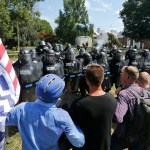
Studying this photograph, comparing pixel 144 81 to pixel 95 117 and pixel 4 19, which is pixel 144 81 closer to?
pixel 95 117

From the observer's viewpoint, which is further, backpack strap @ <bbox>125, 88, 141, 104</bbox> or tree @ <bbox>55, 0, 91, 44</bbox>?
tree @ <bbox>55, 0, 91, 44</bbox>

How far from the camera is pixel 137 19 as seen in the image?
45875 millimetres

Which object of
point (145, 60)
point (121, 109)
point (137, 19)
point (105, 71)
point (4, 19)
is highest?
point (4, 19)

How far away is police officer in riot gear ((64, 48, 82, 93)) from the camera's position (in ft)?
28.2

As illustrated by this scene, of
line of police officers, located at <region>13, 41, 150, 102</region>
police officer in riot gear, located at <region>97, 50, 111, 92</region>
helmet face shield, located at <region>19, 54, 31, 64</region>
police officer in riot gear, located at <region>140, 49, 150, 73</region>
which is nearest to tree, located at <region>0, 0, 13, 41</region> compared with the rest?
line of police officers, located at <region>13, 41, 150, 102</region>

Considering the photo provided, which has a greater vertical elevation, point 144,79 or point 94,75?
point 94,75

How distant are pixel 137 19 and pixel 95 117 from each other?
4489 cm

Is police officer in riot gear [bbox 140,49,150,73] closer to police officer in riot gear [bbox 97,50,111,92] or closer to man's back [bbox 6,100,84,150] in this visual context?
police officer in riot gear [bbox 97,50,111,92]

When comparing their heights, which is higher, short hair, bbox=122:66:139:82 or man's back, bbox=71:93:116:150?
short hair, bbox=122:66:139:82

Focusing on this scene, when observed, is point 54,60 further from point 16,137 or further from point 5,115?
point 5,115

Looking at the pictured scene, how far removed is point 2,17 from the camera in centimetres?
2756

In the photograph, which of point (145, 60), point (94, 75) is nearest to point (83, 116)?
point (94, 75)

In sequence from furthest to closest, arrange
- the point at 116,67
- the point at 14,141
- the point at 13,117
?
the point at 116,67 → the point at 14,141 → the point at 13,117

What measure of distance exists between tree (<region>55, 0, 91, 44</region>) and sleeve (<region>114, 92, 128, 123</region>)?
54.6 meters
